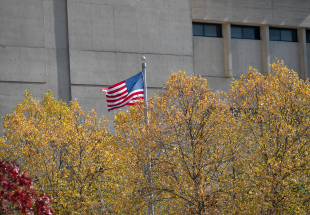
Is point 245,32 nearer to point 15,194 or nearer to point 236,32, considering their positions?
point 236,32

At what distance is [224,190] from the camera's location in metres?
16.2

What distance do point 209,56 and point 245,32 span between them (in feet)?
14.4

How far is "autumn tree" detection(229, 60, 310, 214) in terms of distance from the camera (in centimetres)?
1541

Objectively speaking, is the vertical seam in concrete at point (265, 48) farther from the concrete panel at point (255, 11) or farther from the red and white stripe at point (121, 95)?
the red and white stripe at point (121, 95)

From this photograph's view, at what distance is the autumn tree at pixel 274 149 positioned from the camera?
50.5ft

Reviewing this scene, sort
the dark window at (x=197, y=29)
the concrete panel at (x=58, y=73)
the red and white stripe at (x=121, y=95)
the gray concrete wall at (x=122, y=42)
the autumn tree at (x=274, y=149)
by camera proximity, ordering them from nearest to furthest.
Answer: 1. the autumn tree at (x=274, y=149)
2. the red and white stripe at (x=121, y=95)
3. the concrete panel at (x=58, y=73)
4. the gray concrete wall at (x=122, y=42)
5. the dark window at (x=197, y=29)

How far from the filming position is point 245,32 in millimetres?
37094

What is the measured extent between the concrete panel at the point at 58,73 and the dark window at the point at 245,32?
14965mm

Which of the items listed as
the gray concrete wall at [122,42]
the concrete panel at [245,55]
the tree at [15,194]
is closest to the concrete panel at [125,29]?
the gray concrete wall at [122,42]

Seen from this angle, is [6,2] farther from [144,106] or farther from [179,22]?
[144,106]

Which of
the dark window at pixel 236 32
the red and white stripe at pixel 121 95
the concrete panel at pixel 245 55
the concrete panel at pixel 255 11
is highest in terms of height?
the concrete panel at pixel 255 11

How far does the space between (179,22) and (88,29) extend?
24.2 ft

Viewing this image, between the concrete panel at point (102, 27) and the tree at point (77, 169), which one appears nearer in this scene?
the tree at point (77, 169)

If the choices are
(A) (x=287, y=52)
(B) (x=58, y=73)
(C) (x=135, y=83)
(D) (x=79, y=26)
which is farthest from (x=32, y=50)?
(A) (x=287, y=52)
